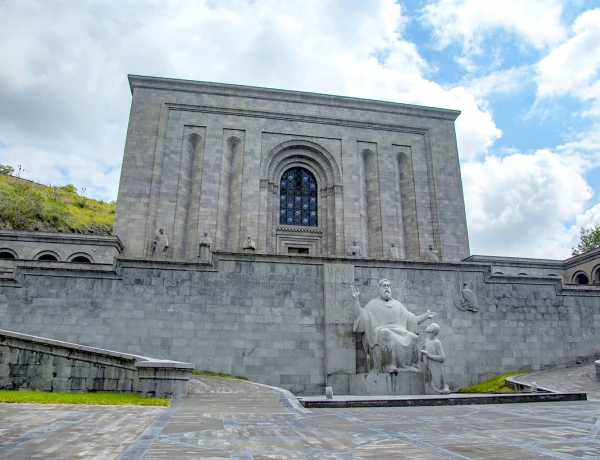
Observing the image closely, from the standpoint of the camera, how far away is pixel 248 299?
17062mm

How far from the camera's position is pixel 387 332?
48.6 ft

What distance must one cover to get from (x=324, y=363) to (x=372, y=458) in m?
12.6

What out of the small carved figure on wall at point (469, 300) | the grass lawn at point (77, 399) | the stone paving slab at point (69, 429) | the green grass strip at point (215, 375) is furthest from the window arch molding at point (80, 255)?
the small carved figure on wall at point (469, 300)

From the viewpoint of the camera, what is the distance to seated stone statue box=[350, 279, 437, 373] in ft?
47.8

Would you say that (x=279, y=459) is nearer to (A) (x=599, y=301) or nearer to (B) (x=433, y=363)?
(B) (x=433, y=363)

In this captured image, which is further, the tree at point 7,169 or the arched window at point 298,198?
the tree at point 7,169

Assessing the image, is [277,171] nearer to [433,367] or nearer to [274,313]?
[274,313]

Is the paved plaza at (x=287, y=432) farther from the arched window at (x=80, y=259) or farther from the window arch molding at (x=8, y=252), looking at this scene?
the window arch molding at (x=8, y=252)

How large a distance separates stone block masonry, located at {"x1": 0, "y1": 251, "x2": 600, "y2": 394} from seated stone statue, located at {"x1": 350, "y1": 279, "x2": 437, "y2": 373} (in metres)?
1.31

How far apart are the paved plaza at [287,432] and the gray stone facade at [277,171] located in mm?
17991

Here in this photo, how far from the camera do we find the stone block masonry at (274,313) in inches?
631

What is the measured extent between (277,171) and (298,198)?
6.87 ft

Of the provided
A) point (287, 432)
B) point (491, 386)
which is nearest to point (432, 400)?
point (287, 432)

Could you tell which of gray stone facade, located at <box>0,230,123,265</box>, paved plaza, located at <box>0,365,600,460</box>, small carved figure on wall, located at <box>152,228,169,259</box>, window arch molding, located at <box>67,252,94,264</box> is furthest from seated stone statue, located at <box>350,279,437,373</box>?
window arch molding, located at <box>67,252,94,264</box>
